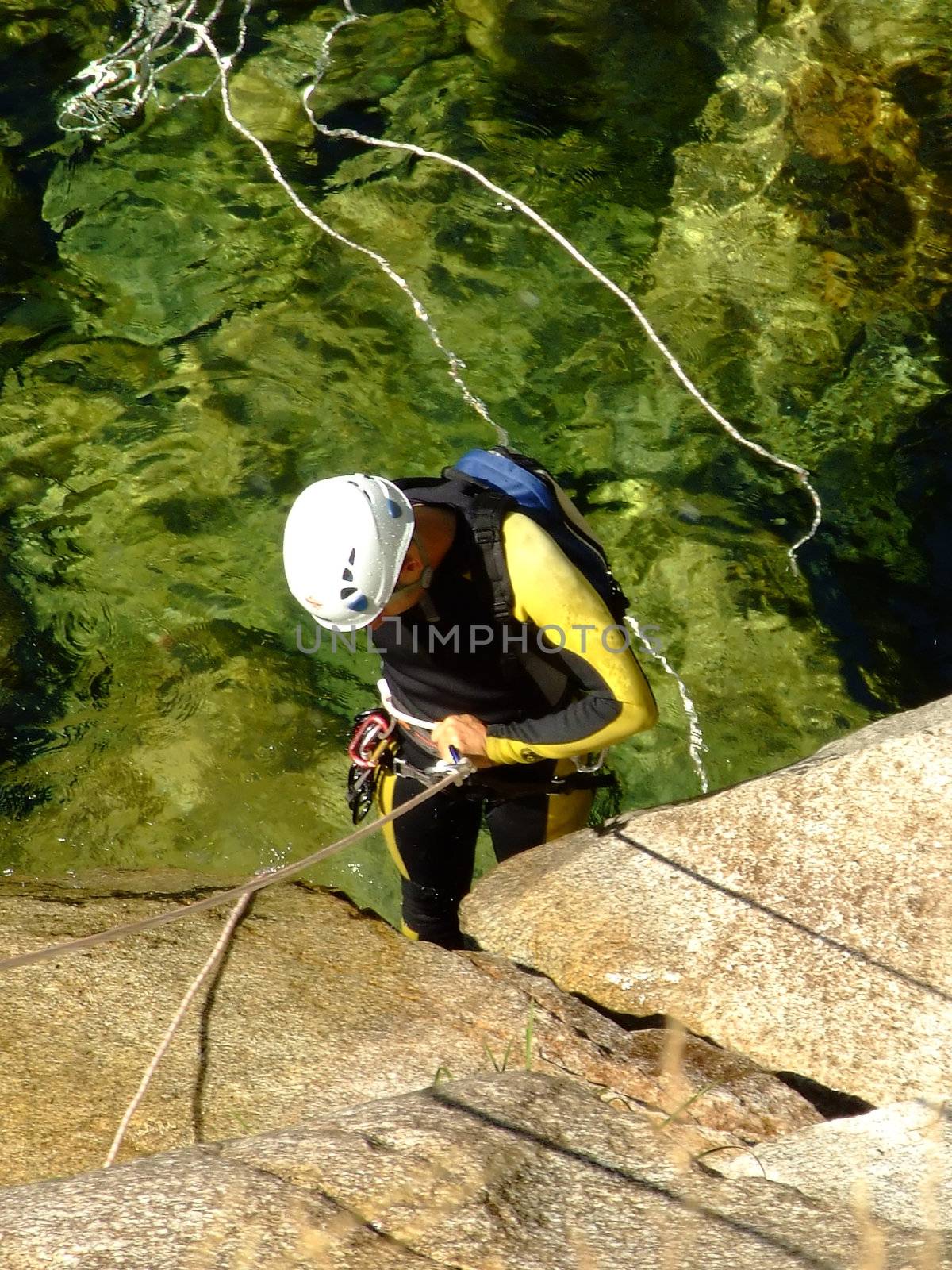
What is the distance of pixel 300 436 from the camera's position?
6965mm

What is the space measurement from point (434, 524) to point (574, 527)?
23.4 inches

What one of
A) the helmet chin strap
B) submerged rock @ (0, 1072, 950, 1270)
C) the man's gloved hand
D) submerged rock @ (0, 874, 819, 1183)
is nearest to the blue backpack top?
the helmet chin strap

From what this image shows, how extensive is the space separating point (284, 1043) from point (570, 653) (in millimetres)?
1509

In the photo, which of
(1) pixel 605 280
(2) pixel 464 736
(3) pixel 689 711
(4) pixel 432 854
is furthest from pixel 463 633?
(1) pixel 605 280

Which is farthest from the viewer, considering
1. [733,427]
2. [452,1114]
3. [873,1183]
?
[733,427]

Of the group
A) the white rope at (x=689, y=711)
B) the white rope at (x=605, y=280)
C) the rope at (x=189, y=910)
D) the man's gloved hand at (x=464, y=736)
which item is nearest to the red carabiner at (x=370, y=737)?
the man's gloved hand at (x=464, y=736)

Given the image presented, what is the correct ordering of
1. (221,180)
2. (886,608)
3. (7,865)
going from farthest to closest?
(221,180) < (886,608) < (7,865)

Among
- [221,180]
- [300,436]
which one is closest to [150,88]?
[221,180]

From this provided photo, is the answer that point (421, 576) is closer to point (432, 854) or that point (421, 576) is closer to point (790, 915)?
point (432, 854)

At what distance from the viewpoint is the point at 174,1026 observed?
3.39 m

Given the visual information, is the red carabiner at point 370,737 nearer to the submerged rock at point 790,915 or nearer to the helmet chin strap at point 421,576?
the submerged rock at point 790,915

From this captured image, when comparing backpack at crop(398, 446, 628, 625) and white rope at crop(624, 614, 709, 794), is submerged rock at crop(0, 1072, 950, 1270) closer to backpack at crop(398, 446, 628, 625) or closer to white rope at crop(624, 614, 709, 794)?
backpack at crop(398, 446, 628, 625)

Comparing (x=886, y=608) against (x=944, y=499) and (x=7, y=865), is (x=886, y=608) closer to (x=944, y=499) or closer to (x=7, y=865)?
(x=944, y=499)

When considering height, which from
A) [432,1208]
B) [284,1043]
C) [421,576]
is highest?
[421,576]
